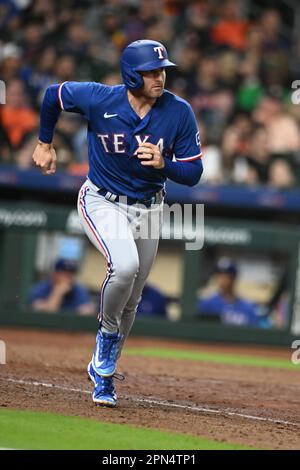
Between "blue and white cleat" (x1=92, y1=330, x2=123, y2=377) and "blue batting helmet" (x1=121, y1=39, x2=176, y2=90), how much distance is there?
4.78 ft

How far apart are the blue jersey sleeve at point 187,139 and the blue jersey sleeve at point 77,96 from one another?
54cm

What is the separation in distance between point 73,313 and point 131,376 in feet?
13.6

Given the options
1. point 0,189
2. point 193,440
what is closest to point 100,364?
point 193,440

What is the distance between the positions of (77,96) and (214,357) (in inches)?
205

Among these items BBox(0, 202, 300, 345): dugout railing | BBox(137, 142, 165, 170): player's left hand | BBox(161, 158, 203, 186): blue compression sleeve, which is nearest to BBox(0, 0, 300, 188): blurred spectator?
BBox(0, 202, 300, 345): dugout railing

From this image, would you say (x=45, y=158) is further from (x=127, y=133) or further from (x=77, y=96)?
(x=127, y=133)

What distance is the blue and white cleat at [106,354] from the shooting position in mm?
5684

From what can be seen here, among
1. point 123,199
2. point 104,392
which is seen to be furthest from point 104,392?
point 123,199

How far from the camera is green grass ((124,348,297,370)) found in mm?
9875

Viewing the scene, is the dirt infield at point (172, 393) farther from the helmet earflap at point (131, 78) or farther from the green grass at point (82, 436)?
the helmet earflap at point (131, 78)

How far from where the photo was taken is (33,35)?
45.5ft

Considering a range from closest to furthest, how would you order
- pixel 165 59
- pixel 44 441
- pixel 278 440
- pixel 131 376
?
pixel 44 441 → pixel 278 440 → pixel 165 59 → pixel 131 376

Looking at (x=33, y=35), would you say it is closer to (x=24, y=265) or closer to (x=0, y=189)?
(x=0, y=189)

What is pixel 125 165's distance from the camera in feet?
18.8
